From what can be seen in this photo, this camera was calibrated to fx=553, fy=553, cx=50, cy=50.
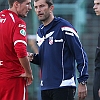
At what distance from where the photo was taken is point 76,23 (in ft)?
34.0

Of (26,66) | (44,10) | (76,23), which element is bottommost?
(26,66)

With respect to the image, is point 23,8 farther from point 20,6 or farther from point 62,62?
point 62,62

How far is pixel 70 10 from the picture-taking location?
10.3 m

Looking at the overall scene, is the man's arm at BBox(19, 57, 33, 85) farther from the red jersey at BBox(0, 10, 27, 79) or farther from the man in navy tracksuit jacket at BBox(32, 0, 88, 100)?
the man in navy tracksuit jacket at BBox(32, 0, 88, 100)

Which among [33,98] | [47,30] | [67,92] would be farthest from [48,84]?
[33,98]

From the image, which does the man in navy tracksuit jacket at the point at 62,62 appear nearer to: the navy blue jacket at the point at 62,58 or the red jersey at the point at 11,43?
the navy blue jacket at the point at 62,58

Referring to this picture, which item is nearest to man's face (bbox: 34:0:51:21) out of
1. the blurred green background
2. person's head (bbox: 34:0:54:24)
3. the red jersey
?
person's head (bbox: 34:0:54:24)

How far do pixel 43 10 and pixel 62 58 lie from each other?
71 centimetres

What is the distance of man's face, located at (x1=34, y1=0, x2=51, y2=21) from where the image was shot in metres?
7.38

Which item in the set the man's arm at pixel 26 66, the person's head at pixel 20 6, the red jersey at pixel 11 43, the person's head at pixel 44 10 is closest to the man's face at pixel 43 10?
the person's head at pixel 44 10

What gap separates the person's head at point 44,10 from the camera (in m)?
7.39

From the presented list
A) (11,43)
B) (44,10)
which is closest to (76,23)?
(44,10)

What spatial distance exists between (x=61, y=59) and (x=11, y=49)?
663mm

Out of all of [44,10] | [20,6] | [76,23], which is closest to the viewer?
[20,6]
